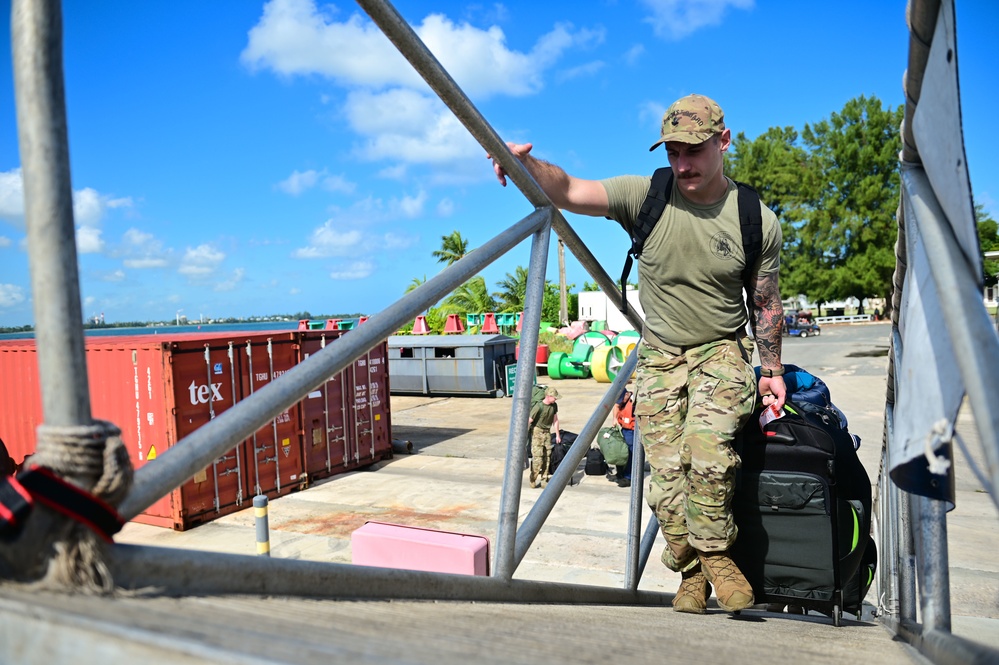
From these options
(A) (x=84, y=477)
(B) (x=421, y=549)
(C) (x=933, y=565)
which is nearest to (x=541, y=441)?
(B) (x=421, y=549)

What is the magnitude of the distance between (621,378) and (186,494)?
256 inches

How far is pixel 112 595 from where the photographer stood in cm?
85

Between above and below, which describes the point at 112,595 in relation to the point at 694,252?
below

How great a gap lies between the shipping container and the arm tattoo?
18.8ft

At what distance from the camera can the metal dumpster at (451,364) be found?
18.5 m

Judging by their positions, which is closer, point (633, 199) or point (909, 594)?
point (909, 594)

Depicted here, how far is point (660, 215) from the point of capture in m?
2.69

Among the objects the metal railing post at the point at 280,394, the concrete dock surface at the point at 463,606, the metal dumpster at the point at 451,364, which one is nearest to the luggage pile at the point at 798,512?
the concrete dock surface at the point at 463,606

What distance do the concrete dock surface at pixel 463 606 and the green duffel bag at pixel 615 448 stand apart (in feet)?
1.19

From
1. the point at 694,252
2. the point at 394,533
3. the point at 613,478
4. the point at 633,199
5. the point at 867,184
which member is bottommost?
the point at 613,478

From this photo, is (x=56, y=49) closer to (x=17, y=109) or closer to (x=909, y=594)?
(x=17, y=109)

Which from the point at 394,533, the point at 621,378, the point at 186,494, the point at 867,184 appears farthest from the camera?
the point at 867,184

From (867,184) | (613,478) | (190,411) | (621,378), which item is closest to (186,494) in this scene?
(190,411)

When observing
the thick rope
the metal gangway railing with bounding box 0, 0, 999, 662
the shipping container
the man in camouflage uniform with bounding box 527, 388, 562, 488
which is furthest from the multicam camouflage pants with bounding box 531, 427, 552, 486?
the thick rope
